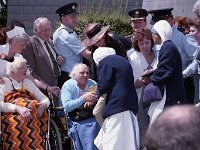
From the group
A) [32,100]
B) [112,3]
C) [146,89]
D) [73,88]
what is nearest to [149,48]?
[146,89]

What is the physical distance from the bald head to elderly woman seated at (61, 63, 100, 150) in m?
4.59

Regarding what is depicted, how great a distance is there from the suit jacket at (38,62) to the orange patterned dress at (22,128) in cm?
91

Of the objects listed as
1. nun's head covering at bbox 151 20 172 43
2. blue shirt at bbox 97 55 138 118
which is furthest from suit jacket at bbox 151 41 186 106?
blue shirt at bbox 97 55 138 118

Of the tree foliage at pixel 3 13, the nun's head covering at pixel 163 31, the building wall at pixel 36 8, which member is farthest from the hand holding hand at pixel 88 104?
the tree foliage at pixel 3 13

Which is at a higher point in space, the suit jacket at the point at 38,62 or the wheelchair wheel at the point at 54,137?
the suit jacket at the point at 38,62

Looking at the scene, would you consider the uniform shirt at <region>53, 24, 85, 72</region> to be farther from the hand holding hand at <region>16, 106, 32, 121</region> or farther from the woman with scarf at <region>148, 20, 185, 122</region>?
the woman with scarf at <region>148, 20, 185, 122</region>

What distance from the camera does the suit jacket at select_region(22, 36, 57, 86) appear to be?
285 inches

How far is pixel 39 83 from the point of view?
6961mm

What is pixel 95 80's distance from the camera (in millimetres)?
7254

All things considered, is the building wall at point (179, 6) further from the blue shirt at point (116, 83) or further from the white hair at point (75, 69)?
the blue shirt at point (116, 83)

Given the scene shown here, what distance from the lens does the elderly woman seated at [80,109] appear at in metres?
6.64

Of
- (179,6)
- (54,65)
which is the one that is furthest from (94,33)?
(179,6)

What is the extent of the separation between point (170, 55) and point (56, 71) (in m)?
1.85

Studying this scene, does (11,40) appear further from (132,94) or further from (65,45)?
(132,94)
